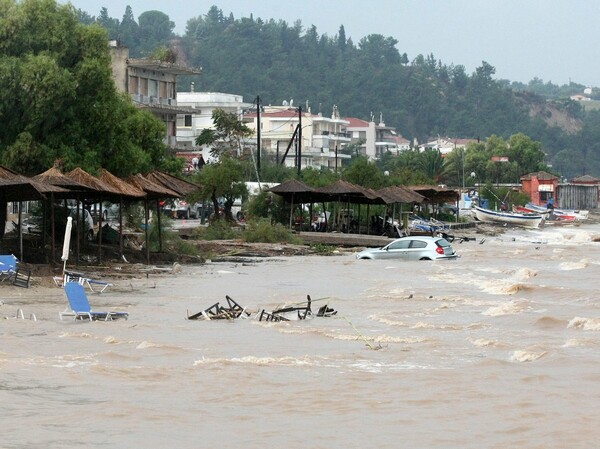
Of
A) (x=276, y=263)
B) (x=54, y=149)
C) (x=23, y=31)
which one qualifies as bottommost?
(x=276, y=263)

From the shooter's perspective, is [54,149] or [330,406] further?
[54,149]

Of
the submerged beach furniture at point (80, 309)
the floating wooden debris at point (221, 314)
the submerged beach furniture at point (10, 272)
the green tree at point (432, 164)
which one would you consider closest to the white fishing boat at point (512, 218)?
the green tree at point (432, 164)

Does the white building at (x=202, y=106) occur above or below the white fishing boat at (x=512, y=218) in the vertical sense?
above

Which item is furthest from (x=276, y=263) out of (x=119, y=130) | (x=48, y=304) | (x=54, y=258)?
(x=48, y=304)

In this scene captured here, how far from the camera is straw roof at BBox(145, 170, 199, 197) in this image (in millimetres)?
40219

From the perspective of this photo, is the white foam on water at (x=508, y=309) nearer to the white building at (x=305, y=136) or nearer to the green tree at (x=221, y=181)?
the green tree at (x=221, y=181)

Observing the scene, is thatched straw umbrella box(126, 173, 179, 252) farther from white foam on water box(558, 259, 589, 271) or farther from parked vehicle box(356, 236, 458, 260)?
white foam on water box(558, 259, 589, 271)

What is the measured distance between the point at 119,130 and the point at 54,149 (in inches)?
95.8

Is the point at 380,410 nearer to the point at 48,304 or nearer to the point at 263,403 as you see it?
the point at 263,403

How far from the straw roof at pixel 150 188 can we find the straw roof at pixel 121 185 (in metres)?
0.85

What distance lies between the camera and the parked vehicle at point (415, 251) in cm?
4172

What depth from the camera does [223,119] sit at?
303 ft

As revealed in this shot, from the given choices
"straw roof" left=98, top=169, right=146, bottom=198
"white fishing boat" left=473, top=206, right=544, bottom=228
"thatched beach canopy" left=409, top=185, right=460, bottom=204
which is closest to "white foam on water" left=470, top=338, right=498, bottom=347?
"straw roof" left=98, top=169, right=146, bottom=198

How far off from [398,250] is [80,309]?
2250 centimetres
